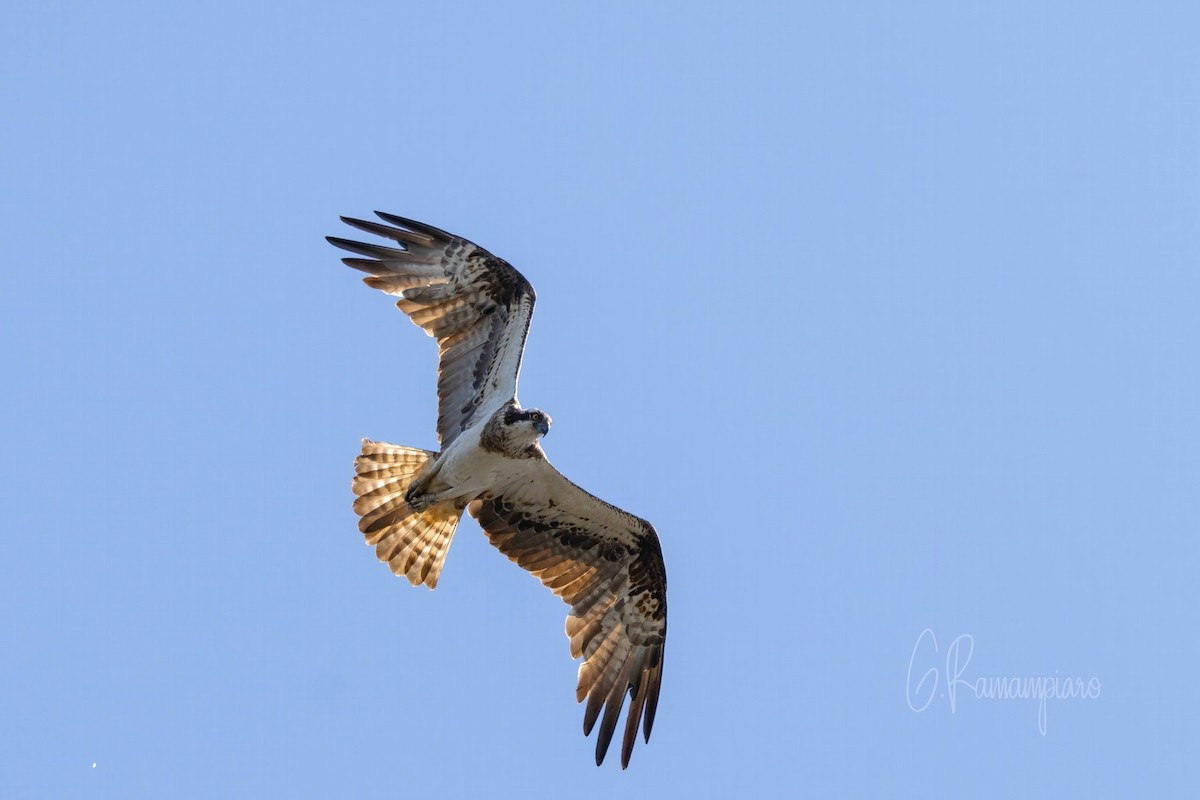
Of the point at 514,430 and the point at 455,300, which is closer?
the point at 514,430

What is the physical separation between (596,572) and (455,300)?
108 inches

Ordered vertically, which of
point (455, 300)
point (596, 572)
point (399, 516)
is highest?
point (455, 300)

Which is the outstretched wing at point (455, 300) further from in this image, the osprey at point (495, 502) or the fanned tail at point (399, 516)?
the fanned tail at point (399, 516)

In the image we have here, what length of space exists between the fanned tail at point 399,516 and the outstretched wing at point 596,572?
0.42 m

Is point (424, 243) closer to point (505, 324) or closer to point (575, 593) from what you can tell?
point (505, 324)

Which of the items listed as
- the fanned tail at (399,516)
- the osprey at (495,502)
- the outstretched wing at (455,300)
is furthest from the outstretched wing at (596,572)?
the outstretched wing at (455,300)

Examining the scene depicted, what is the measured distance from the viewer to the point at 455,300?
15.3 metres

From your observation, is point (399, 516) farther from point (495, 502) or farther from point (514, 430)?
point (514, 430)

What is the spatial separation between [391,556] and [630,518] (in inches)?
86.6

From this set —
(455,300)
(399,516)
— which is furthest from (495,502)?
(455,300)

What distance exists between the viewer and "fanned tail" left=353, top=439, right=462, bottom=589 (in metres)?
15.2

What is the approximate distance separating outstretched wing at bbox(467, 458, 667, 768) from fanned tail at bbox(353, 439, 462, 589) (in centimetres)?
42

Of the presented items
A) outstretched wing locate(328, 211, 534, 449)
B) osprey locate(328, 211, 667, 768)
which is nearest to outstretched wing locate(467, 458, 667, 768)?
osprey locate(328, 211, 667, 768)

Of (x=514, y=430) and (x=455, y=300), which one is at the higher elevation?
(x=455, y=300)
